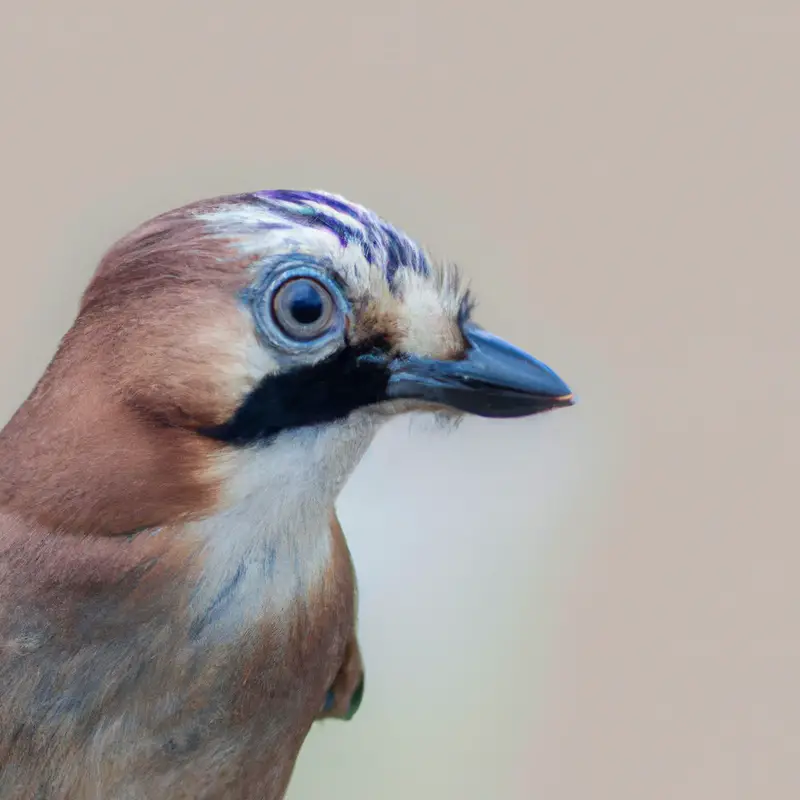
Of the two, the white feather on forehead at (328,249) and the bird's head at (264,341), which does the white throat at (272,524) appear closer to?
the bird's head at (264,341)

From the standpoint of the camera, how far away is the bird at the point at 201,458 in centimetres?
79

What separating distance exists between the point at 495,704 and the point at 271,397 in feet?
4.16

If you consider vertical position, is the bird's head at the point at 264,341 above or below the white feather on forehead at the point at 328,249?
below

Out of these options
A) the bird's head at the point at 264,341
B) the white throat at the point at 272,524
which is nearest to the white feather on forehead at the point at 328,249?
the bird's head at the point at 264,341

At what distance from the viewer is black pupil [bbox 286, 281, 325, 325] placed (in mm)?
783

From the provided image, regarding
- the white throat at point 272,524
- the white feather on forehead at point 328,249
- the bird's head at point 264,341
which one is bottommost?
the white throat at point 272,524

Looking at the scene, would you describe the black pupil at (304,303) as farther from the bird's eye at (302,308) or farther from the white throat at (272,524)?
the white throat at (272,524)

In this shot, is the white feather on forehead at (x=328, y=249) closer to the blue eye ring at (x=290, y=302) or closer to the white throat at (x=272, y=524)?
the blue eye ring at (x=290, y=302)

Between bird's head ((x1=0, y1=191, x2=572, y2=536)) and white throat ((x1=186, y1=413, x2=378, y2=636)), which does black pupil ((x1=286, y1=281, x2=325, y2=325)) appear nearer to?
bird's head ((x1=0, y1=191, x2=572, y2=536))

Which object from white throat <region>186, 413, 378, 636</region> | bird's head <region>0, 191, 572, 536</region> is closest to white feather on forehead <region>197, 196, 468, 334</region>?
bird's head <region>0, 191, 572, 536</region>

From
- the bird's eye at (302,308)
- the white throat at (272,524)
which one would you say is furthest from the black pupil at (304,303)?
the white throat at (272,524)

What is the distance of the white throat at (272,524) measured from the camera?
83cm

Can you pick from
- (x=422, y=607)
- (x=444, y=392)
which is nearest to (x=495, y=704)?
(x=422, y=607)

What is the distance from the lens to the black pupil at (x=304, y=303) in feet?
2.57
